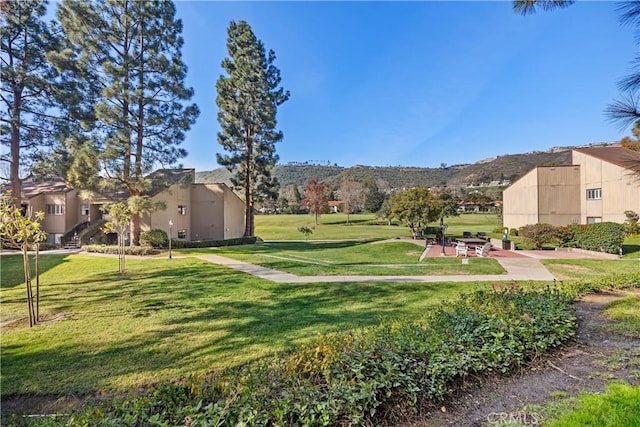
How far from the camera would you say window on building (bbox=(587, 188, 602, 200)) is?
22.5m

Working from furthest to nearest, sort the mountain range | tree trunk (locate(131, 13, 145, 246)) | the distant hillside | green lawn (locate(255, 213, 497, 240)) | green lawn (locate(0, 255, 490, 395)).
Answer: the distant hillside → the mountain range → green lawn (locate(255, 213, 497, 240)) → tree trunk (locate(131, 13, 145, 246)) → green lawn (locate(0, 255, 490, 395))

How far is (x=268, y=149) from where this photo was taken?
26.7 meters

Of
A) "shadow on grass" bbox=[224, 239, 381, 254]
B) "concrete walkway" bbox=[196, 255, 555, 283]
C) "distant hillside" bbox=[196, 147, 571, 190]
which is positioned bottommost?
"shadow on grass" bbox=[224, 239, 381, 254]

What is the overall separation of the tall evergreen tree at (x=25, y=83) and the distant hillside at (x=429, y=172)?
61.3 meters

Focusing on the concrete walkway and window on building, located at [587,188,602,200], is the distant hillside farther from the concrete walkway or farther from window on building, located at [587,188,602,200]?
the concrete walkway

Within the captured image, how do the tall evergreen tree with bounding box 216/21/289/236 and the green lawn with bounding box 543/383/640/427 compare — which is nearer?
the green lawn with bounding box 543/383/640/427

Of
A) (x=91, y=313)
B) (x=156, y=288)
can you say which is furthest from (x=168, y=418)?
(x=156, y=288)

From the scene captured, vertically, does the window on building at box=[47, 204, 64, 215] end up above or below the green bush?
above

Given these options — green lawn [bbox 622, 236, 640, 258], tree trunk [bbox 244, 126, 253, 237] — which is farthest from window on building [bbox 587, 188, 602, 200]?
tree trunk [bbox 244, 126, 253, 237]

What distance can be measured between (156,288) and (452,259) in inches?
475

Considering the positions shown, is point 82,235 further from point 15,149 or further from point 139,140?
point 139,140

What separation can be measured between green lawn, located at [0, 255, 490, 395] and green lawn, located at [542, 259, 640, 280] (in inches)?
179

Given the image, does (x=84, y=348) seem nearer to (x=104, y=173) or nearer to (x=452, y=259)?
(x=452, y=259)

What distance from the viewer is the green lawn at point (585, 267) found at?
33.8 feet
